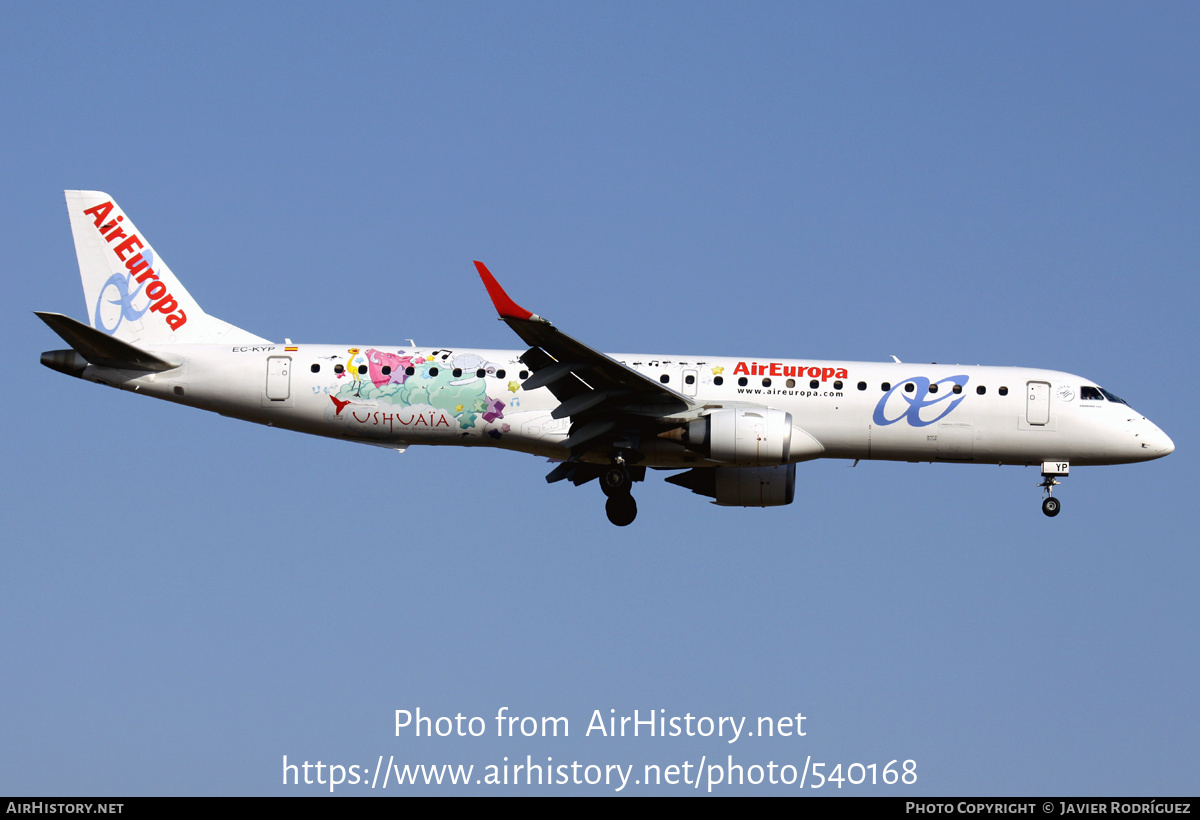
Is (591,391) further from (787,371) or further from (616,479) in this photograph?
(787,371)

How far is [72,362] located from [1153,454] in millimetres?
24777

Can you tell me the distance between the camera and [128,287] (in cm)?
3186

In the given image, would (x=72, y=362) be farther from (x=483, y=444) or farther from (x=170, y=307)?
(x=483, y=444)

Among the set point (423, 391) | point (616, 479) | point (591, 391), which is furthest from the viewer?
point (423, 391)

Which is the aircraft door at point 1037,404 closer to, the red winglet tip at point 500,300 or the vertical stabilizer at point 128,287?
the red winglet tip at point 500,300

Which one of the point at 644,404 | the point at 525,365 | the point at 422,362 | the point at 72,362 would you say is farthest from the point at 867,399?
the point at 72,362

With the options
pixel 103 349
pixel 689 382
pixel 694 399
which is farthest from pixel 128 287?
pixel 694 399

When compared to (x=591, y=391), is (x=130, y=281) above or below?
above

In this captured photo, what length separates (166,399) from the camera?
3031 cm

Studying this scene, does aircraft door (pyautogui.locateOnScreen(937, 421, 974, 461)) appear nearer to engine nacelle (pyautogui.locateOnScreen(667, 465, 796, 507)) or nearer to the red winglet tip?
engine nacelle (pyautogui.locateOnScreen(667, 465, 796, 507))

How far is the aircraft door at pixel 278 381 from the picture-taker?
97.6 feet

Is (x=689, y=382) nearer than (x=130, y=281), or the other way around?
(x=689, y=382)

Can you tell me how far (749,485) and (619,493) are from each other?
3.08 metres

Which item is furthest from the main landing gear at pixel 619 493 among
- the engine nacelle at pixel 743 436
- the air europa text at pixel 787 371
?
the air europa text at pixel 787 371
